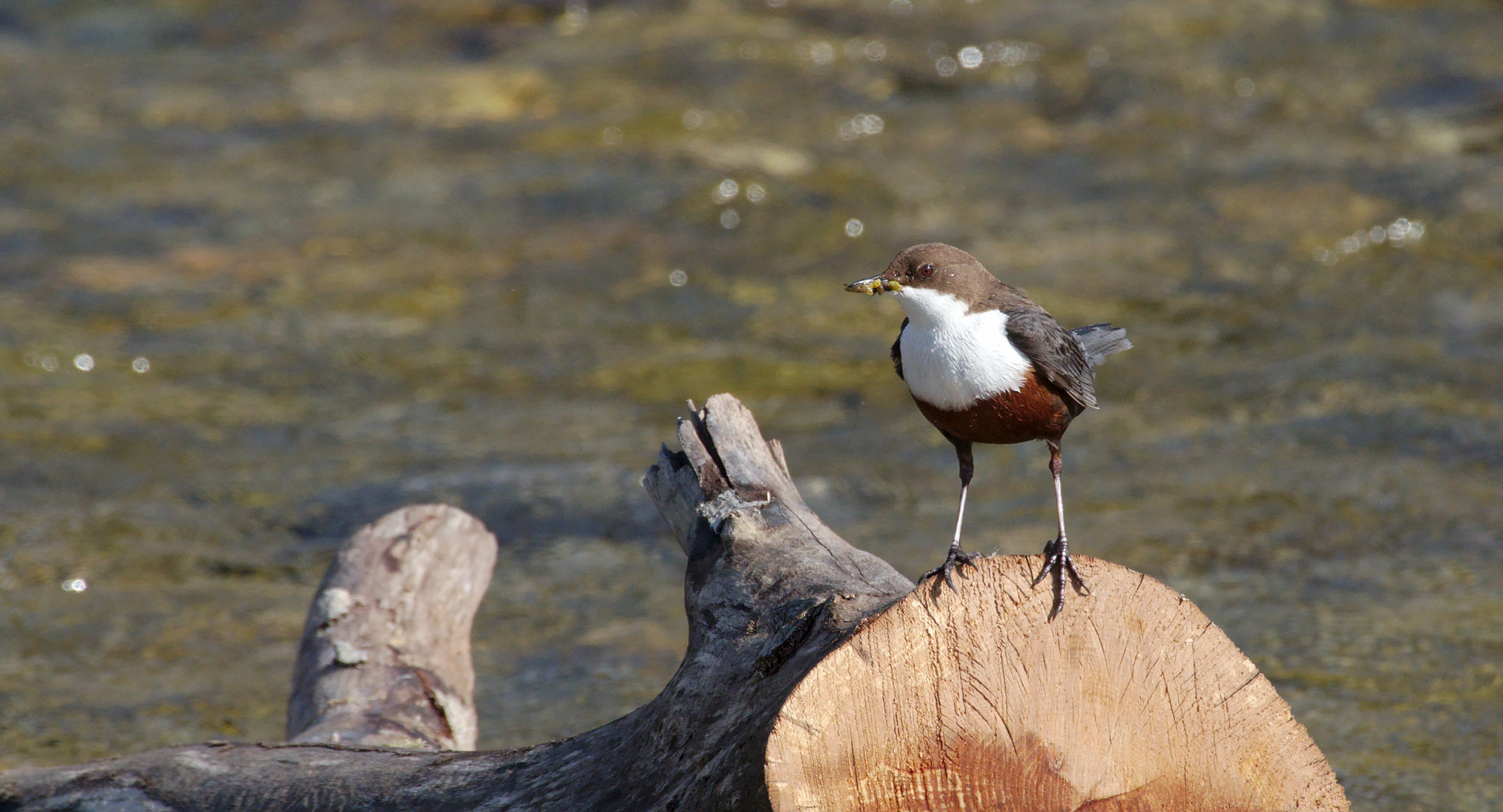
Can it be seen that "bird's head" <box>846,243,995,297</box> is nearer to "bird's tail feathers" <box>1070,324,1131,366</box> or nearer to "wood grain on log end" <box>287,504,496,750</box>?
"bird's tail feathers" <box>1070,324,1131,366</box>

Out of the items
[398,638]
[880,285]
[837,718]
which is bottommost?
[398,638]

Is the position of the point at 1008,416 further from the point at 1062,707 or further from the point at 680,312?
the point at 680,312

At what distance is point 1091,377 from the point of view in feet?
9.84

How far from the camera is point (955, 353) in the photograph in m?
2.72

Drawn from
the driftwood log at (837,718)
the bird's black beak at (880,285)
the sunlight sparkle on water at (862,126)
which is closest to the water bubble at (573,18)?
the sunlight sparkle on water at (862,126)

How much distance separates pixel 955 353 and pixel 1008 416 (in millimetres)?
156

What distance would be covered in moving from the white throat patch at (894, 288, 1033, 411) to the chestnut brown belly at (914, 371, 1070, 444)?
16 mm

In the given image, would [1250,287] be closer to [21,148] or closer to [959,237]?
[959,237]

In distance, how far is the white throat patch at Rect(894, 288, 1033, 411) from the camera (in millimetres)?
2711

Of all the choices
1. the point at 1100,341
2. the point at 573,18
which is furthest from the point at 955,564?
the point at 573,18

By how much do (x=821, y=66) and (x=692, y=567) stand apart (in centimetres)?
893

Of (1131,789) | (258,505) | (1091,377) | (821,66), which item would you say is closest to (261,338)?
(258,505)

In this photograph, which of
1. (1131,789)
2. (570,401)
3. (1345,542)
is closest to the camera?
(1131,789)

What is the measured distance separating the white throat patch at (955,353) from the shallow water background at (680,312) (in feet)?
7.40
